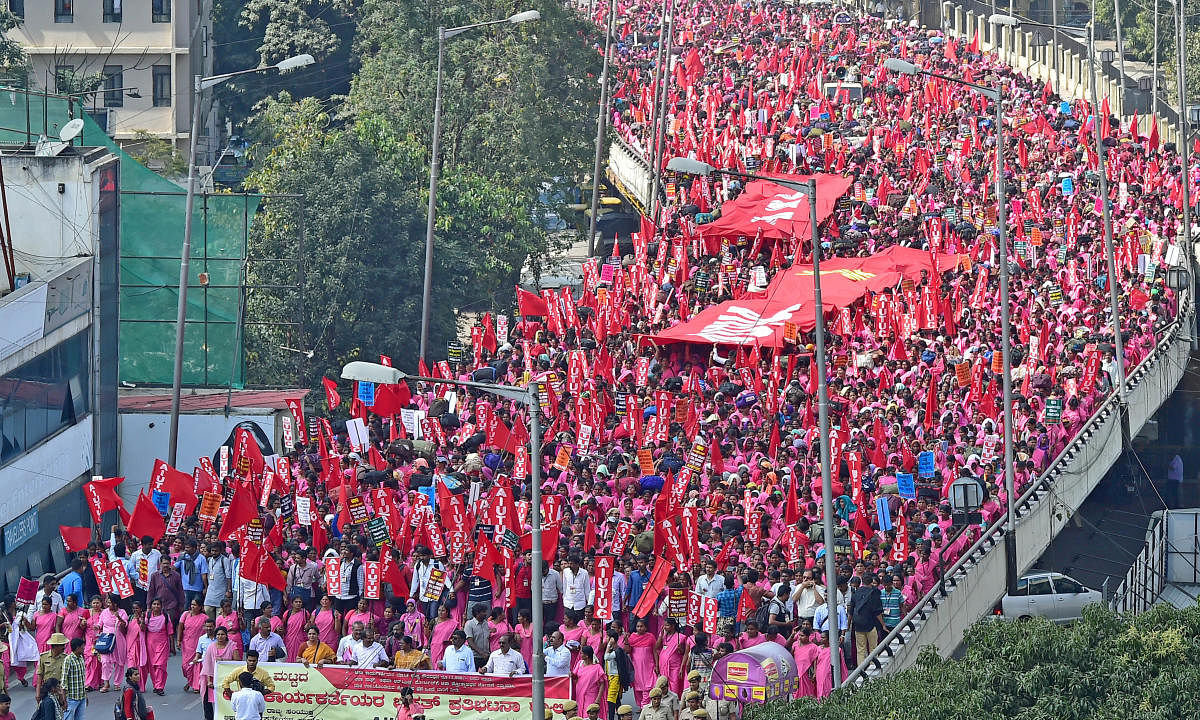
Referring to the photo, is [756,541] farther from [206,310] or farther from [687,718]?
[206,310]

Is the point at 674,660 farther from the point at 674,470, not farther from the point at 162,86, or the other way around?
the point at 162,86

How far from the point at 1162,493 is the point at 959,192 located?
7.59m

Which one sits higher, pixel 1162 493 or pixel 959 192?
pixel 959 192

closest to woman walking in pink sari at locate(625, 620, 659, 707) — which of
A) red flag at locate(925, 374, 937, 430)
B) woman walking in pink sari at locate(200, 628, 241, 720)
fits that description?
woman walking in pink sari at locate(200, 628, 241, 720)

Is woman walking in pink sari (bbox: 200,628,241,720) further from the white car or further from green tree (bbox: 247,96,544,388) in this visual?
green tree (bbox: 247,96,544,388)

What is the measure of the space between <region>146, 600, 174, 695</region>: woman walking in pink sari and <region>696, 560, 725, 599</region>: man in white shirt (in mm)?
5928

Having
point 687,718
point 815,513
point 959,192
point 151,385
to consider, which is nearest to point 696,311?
point 959,192

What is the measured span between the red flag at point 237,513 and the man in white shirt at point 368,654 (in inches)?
147

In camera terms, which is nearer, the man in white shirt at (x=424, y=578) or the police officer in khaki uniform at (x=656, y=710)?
the police officer in khaki uniform at (x=656, y=710)

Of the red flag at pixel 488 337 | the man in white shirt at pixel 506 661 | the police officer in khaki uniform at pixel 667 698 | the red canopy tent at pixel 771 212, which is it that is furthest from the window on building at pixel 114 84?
the police officer in khaki uniform at pixel 667 698

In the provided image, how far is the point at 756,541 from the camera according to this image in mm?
27219

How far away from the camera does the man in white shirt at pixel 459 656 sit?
2384 cm

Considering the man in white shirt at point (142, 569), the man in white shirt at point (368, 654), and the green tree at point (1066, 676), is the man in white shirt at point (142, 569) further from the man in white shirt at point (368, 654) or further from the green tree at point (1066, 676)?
the green tree at point (1066, 676)

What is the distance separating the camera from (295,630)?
84.0ft
